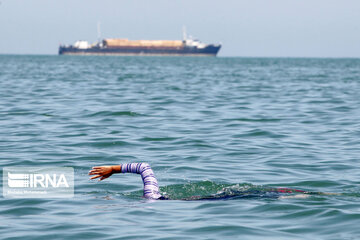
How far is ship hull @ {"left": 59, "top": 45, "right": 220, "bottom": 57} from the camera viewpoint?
181375mm

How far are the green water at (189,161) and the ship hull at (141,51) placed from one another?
15869 cm

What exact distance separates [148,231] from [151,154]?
5.63 meters

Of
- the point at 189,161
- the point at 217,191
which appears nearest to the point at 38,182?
the point at 217,191

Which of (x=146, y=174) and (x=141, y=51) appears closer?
(x=146, y=174)

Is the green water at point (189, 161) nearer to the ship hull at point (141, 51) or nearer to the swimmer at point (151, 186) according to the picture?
the swimmer at point (151, 186)

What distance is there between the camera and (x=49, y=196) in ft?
28.7

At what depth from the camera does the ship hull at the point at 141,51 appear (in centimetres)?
18138

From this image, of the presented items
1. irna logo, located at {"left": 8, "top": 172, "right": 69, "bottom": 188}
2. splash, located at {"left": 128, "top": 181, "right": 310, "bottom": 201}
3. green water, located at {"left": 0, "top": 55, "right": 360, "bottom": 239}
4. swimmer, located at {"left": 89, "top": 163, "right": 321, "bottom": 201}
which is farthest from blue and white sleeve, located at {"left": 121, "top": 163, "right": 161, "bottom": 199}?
irna logo, located at {"left": 8, "top": 172, "right": 69, "bottom": 188}

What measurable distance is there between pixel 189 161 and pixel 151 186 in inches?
151

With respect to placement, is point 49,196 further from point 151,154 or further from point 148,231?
point 151,154

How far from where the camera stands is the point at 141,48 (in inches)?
7224

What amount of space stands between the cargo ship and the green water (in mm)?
158861

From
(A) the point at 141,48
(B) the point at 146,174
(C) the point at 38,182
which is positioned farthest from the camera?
(A) the point at 141,48

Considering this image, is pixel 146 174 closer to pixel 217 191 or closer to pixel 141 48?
pixel 217 191
